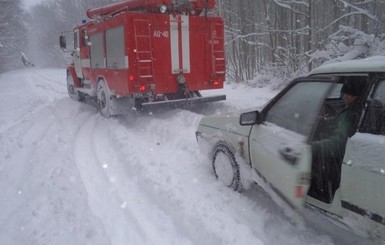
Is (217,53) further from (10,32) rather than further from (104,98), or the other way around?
(10,32)

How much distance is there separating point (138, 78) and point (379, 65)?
247 inches

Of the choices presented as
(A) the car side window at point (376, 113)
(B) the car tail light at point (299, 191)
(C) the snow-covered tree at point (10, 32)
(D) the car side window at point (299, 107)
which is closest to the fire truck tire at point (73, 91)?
(D) the car side window at point (299, 107)

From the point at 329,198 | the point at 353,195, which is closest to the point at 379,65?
the point at 353,195

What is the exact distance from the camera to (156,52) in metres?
8.63

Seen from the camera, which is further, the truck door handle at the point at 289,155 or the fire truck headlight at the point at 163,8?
the fire truck headlight at the point at 163,8

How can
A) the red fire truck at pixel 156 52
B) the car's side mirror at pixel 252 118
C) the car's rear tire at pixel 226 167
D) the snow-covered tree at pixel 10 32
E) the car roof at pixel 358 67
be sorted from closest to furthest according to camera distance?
the car roof at pixel 358 67
the car's side mirror at pixel 252 118
the car's rear tire at pixel 226 167
the red fire truck at pixel 156 52
the snow-covered tree at pixel 10 32

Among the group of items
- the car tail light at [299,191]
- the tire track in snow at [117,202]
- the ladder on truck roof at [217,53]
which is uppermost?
the ladder on truck roof at [217,53]

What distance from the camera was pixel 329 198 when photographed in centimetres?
330

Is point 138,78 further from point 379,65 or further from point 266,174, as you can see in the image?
point 379,65

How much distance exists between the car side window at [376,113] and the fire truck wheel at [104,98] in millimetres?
7556

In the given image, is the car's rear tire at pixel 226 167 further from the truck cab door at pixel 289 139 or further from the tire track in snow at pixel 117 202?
the tire track in snow at pixel 117 202

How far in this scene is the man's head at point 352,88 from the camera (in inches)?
123

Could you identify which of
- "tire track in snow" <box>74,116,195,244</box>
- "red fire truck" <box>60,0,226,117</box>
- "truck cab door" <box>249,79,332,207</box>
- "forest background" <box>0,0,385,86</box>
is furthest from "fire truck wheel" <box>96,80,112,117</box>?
"forest background" <box>0,0,385,86</box>

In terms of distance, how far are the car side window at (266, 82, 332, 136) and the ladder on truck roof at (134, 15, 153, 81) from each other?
514 cm
